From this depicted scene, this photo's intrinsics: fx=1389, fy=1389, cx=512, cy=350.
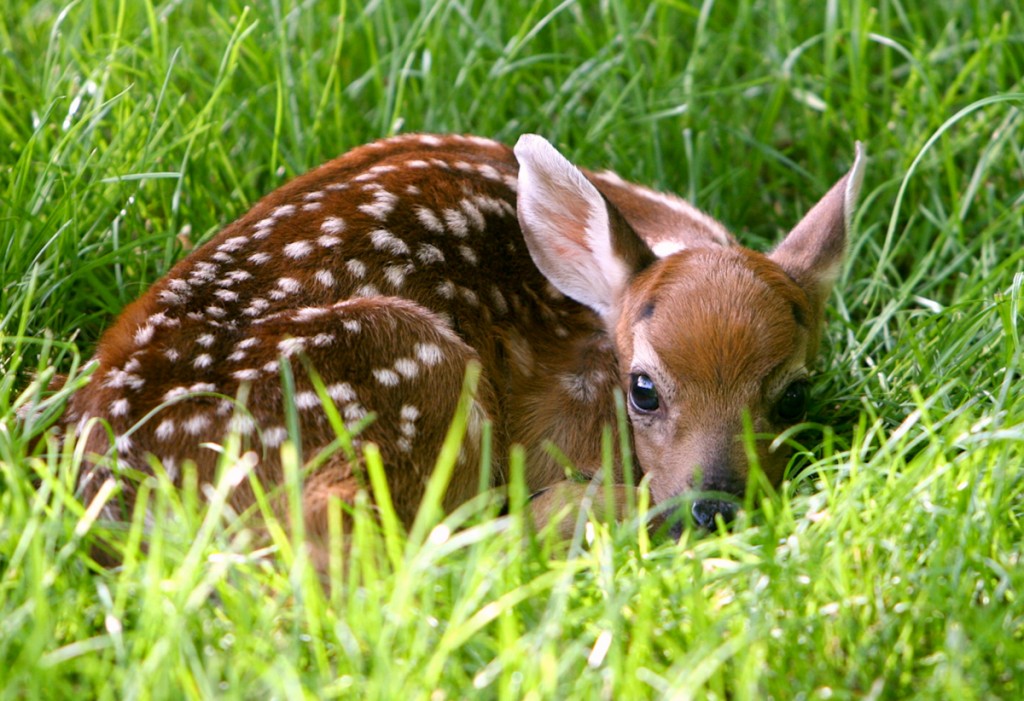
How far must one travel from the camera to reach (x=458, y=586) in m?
2.53

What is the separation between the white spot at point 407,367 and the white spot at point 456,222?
0.60 m

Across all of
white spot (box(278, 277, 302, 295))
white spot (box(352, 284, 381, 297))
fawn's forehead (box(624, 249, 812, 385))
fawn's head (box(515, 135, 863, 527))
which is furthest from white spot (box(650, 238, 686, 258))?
white spot (box(278, 277, 302, 295))

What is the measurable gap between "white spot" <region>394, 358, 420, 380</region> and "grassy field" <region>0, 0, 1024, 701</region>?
41 centimetres

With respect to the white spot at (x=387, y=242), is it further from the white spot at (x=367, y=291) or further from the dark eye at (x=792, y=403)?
the dark eye at (x=792, y=403)

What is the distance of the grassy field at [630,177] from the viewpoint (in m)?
2.32

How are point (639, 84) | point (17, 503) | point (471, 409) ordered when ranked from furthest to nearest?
point (639, 84) → point (471, 409) → point (17, 503)

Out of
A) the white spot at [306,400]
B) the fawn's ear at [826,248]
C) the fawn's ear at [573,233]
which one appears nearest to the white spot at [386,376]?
the white spot at [306,400]

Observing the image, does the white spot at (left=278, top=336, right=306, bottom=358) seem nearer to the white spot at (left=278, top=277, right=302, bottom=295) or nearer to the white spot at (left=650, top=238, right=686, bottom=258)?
the white spot at (left=278, top=277, right=302, bottom=295)

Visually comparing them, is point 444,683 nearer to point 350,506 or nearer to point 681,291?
point 350,506

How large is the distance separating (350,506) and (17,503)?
0.66 metres

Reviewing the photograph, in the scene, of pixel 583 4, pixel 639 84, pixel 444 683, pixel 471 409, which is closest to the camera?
pixel 444 683

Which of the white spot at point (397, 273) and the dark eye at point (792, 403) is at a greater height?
the white spot at point (397, 273)

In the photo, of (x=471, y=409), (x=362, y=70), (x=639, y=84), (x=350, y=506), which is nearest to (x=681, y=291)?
(x=471, y=409)

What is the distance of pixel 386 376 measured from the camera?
3182 millimetres
